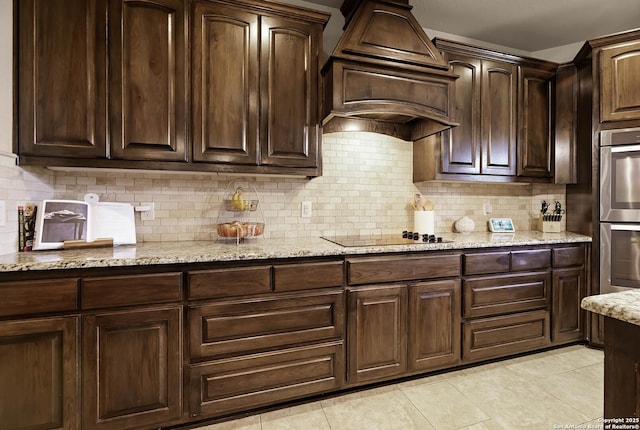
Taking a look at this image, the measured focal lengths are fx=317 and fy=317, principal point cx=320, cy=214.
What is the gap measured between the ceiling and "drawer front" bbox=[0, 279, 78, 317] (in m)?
2.62

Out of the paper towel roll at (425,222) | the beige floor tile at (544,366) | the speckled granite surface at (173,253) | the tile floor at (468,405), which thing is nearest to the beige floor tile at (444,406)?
the tile floor at (468,405)

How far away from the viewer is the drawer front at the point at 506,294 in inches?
91.3

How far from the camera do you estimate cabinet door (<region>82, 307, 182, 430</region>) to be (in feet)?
5.07

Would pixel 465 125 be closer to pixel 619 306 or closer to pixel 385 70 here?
pixel 385 70

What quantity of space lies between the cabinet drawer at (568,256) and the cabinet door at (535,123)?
0.73 metres

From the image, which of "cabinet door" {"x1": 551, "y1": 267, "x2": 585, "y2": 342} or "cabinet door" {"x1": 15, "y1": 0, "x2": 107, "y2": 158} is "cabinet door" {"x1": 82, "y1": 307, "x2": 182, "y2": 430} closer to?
"cabinet door" {"x1": 15, "y1": 0, "x2": 107, "y2": 158}

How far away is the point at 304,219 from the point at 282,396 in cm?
125

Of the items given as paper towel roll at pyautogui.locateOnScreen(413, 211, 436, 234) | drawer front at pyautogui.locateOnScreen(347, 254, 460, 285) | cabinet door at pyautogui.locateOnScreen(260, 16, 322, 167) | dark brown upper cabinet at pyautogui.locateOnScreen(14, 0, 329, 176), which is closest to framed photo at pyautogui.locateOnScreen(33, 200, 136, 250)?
dark brown upper cabinet at pyautogui.locateOnScreen(14, 0, 329, 176)

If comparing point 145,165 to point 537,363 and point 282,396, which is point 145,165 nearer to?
point 282,396

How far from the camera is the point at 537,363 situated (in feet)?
8.07

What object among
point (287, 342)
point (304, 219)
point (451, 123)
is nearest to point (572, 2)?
point (451, 123)

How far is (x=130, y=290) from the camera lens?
158 cm

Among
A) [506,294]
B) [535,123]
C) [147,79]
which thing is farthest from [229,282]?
[535,123]

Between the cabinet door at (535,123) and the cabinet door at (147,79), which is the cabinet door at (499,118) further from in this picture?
the cabinet door at (147,79)
